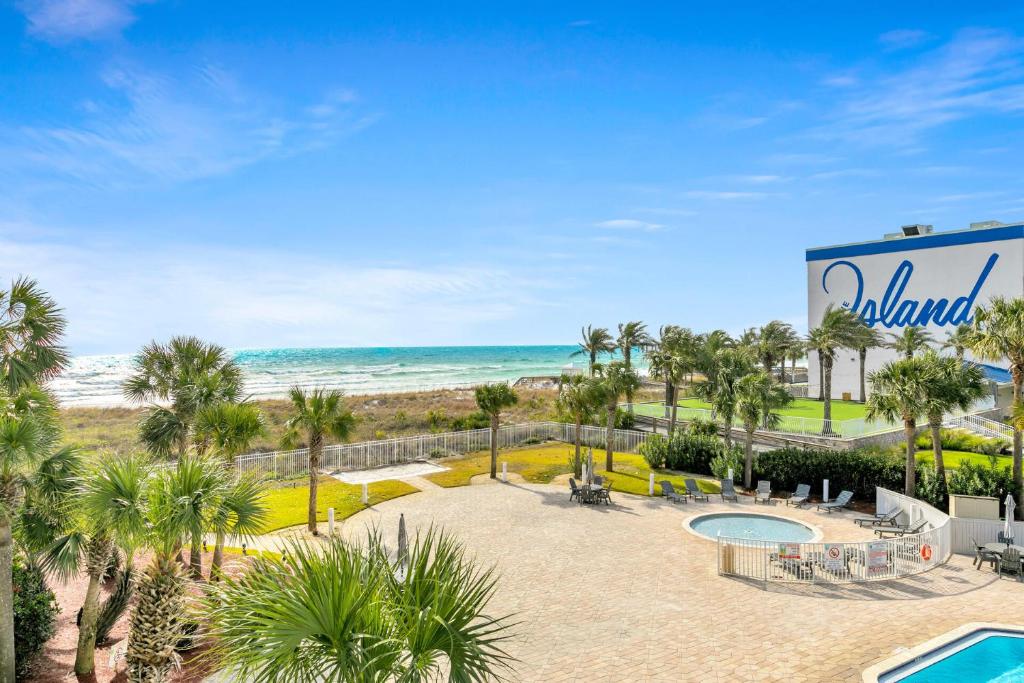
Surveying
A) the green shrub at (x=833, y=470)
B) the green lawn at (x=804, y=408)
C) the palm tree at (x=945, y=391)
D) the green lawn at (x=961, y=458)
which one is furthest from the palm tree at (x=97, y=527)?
the green lawn at (x=804, y=408)

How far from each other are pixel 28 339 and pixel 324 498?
1342cm

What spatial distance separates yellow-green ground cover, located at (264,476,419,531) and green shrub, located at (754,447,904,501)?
47.7ft

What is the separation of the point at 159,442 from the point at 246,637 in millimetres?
12399

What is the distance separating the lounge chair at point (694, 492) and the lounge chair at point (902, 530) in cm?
579

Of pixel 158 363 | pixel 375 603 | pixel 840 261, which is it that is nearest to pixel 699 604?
pixel 375 603

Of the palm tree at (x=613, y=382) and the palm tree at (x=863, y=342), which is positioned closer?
the palm tree at (x=613, y=382)

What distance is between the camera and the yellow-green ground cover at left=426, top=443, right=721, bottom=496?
24.9 m

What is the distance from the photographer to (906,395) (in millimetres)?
19625

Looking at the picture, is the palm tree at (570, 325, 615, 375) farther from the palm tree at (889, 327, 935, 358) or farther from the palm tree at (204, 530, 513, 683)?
the palm tree at (204, 530, 513, 683)

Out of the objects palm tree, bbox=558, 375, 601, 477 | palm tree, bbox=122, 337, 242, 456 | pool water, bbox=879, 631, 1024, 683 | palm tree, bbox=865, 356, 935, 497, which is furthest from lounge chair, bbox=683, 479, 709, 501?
palm tree, bbox=122, 337, 242, 456

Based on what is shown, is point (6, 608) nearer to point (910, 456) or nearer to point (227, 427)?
point (227, 427)

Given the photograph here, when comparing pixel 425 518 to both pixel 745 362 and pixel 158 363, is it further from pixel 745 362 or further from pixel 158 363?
pixel 745 362

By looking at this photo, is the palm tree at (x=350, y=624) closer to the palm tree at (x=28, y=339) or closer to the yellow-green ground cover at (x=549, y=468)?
the palm tree at (x=28, y=339)

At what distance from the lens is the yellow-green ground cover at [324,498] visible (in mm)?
19969
